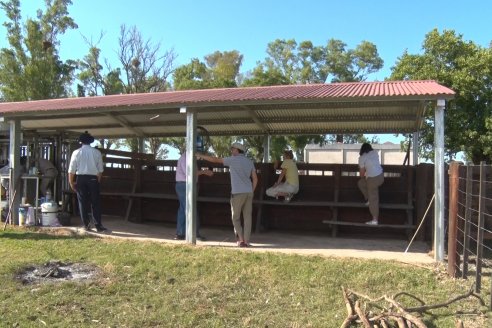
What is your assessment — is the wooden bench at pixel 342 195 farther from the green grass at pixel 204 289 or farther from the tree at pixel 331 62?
the tree at pixel 331 62

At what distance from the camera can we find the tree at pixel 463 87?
19.3 metres

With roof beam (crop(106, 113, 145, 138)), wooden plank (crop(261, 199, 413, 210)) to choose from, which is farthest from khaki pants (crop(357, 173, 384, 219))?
roof beam (crop(106, 113, 145, 138))

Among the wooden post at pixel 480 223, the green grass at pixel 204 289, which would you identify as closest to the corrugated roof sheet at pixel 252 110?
the wooden post at pixel 480 223

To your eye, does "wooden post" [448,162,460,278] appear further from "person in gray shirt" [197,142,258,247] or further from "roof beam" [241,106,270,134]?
"roof beam" [241,106,270,134]

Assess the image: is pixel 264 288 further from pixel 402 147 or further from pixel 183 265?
pixel 402 147

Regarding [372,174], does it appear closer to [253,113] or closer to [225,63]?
[253,113]

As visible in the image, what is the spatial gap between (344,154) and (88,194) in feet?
50.3

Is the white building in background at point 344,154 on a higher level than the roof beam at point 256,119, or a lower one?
lower

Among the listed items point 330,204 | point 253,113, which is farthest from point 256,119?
point 330,204

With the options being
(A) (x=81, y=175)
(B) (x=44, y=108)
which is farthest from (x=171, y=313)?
(B) (x=44, y=108)

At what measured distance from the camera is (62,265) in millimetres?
7453

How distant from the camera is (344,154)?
2331 centimetres

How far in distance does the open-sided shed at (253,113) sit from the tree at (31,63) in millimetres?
14876

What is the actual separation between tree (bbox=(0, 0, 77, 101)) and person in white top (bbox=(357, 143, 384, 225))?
2247 cm
